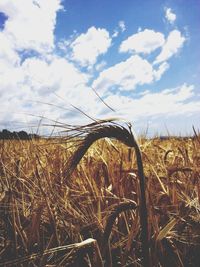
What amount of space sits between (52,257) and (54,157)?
1073 mm

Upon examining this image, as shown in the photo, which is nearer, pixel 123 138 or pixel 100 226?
pixel 123 138

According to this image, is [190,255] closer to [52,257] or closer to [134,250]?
[134,250]

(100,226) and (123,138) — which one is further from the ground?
(123,138)

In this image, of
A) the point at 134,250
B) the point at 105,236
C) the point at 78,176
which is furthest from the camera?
the point at 78,176

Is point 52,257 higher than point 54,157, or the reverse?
point 54,157

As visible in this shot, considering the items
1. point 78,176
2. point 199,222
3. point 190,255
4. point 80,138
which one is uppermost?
point 80,138

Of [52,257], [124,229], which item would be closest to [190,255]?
[124,229]

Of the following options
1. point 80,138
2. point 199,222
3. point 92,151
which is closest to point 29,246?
point 80,138

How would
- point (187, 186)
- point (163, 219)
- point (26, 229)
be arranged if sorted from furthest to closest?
point (187, 186), point (163, 219), point (26, 229)

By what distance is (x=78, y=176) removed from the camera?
1.90 metres

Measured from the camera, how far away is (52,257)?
1310 millimetres

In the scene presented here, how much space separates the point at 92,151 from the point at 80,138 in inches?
64.1

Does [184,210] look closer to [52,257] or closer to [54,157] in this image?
[52,257]

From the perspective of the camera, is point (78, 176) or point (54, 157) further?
point (54, 157)
